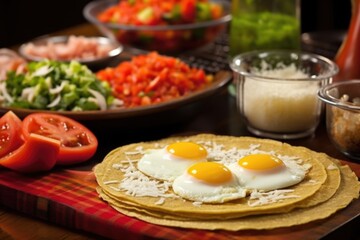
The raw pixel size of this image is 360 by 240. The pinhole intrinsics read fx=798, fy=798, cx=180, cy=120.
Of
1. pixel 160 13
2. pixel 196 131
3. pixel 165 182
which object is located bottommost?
pixel 196 131

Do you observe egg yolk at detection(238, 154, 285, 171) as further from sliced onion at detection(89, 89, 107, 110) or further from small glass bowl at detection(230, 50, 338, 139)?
sliced onion at detection(89, 89, 107, 110)

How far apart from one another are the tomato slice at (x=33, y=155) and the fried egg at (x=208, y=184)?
0.39 m

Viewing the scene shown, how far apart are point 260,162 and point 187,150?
8.6 inches

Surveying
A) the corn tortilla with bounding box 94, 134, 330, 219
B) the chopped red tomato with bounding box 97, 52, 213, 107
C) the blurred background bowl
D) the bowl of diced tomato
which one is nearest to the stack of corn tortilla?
the corn tortilla with bounding box 94, 134, 330, 219

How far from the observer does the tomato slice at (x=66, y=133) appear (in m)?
2.33

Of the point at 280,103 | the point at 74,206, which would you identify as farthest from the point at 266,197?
the point at 280,103

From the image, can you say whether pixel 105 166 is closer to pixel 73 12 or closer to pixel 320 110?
pixel 320 110

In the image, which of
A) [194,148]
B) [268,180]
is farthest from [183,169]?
[268,180]

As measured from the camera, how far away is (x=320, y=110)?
2623 mm

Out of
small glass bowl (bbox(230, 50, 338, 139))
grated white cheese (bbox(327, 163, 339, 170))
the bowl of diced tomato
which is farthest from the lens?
the bowl of diced tomato

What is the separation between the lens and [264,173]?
2.10m

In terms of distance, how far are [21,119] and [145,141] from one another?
15.9 inches

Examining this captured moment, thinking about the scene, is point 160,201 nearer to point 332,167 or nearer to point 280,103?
point 332,167

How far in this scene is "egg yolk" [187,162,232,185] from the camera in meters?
2.04
